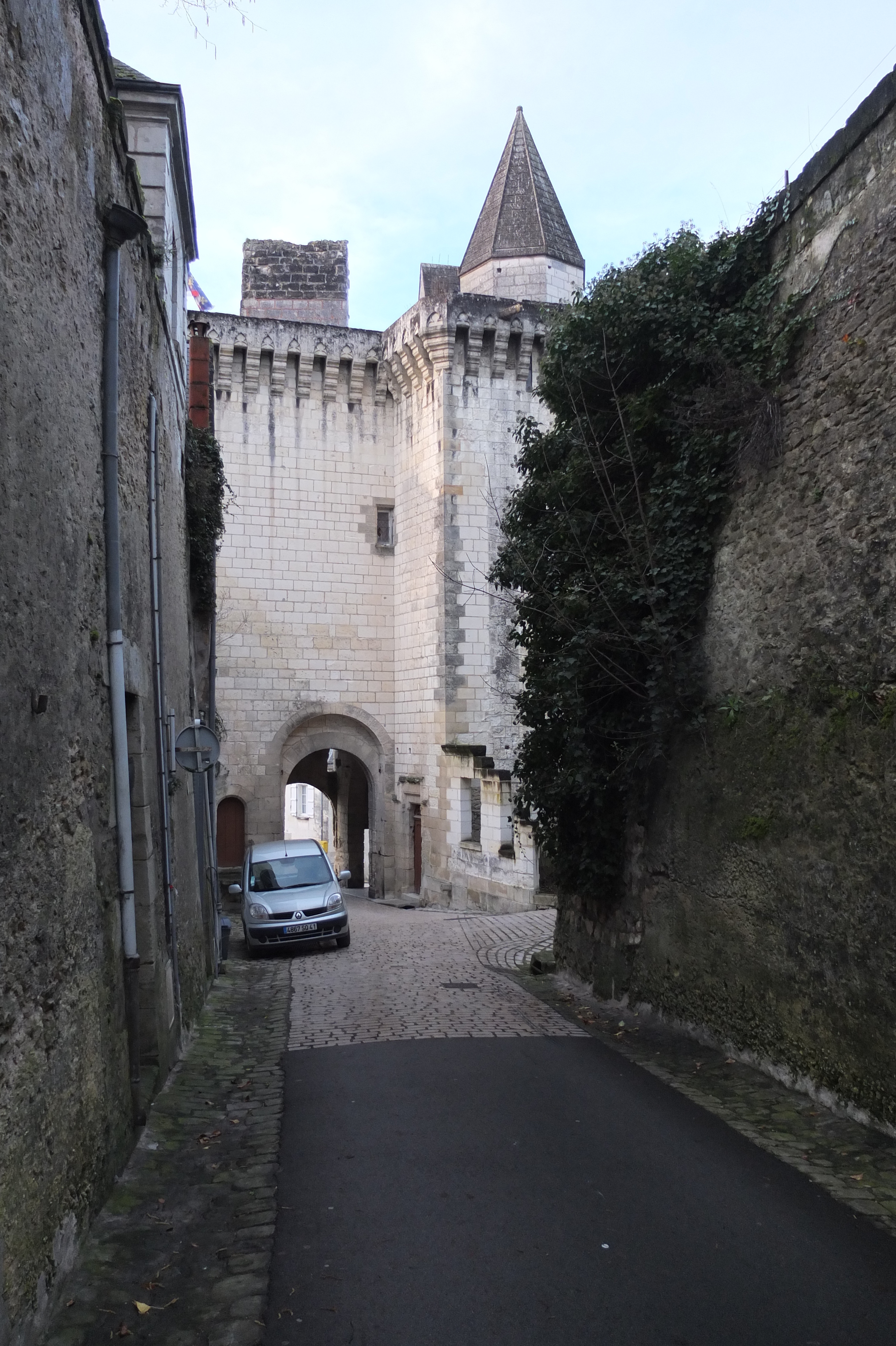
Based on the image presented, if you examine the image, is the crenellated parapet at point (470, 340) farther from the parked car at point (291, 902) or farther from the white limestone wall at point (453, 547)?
the parked car at point (291, 902)

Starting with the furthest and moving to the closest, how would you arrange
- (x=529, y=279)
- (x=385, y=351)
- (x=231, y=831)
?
(x=385, y=351)
(x=529, y=279)
(x=231, y=831)

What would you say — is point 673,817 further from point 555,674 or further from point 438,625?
point 438,625

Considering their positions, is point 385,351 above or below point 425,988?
above

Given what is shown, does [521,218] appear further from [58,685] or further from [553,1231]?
[553,1231]

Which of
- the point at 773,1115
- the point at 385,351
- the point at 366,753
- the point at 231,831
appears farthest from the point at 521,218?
the point at 773,1115

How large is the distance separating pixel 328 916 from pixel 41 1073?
985 centimetres

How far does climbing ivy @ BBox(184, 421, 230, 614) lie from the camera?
11.5 m

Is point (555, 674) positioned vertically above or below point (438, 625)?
below

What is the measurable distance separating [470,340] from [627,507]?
529 inches

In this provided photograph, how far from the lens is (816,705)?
5.96 meters

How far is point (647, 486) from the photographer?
27.9ft

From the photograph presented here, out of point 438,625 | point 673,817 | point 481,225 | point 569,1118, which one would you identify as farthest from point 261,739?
point 569,1118

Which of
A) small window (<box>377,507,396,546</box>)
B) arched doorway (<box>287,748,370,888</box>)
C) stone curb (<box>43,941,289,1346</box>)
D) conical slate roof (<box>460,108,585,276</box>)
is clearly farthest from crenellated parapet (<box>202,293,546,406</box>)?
stone curb (<box>43,941,289,1346</box>)

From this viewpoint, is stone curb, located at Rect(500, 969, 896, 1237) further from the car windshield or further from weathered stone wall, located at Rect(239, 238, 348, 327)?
weathered stone wall, located at Rect(239, 238, 348, 327)
